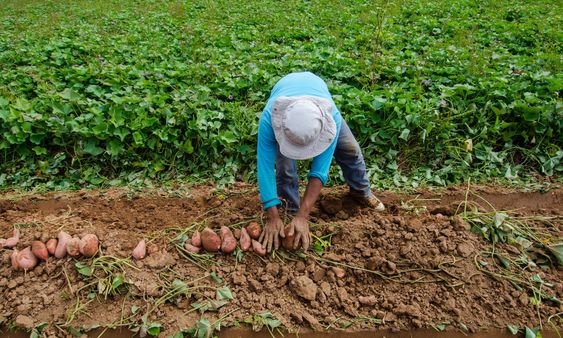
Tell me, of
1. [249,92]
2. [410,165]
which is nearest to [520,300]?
[410,165]

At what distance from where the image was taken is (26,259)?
2.51 metres

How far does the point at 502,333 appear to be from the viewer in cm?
232

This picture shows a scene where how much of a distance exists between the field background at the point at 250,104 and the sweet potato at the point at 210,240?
3.51 ft

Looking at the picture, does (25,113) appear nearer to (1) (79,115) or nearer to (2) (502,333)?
(1) (79,115)

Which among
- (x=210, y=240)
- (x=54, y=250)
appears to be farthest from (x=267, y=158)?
(x=54, y=250)

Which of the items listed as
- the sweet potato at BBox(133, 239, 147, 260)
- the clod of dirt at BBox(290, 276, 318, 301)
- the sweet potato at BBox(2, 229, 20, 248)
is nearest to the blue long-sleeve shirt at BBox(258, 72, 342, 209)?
the clod of dirt at BBox(290, 276, 318, 301)

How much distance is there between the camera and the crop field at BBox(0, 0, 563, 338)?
2.39 meters

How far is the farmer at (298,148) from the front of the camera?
2082mm

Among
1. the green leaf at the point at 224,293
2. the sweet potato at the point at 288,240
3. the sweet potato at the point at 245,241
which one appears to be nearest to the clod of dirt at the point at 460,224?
the sweet potato at the point at 288,240

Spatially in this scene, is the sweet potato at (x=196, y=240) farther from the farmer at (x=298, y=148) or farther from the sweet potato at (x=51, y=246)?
the sweet potato at (x=51, y=246)

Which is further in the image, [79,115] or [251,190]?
[79,115]

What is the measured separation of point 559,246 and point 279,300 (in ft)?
5.92

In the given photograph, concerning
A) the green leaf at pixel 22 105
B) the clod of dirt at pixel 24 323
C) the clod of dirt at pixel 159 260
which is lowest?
the clod of dirt at pixel 24 323

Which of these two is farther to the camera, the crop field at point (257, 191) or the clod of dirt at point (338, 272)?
the clod of dirt at point (338, 272)
